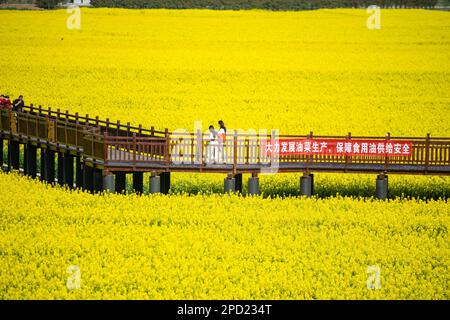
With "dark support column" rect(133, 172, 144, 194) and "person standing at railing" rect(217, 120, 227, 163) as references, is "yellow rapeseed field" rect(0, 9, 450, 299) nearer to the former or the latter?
"person standing at railing" rect(217, 120, 227, 163)

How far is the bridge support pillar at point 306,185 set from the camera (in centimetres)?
3291

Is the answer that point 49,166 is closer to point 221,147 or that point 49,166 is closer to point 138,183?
point 138,183

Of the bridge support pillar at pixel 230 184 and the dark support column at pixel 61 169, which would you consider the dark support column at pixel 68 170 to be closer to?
the dark support column at pixel 61 169

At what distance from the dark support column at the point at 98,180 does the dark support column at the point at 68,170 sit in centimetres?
252

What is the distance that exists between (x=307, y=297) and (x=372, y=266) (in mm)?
2758

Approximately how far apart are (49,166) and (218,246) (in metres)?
12.5

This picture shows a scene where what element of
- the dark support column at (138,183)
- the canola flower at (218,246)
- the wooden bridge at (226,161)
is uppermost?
the wooden bridge at (226,161)

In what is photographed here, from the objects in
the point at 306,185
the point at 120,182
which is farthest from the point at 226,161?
the point at 120,182

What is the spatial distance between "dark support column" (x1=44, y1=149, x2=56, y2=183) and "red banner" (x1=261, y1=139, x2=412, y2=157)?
8.41m

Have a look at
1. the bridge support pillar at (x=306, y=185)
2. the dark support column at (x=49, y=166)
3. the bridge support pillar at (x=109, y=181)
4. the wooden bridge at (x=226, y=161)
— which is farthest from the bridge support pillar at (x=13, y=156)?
the bridge support pillar at (x=306, y=185)

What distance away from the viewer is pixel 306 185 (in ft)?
108

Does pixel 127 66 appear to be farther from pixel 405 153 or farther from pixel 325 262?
pixel 325 262

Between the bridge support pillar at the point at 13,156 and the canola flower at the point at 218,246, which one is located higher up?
the bridge support pillar at the point at 13,156
